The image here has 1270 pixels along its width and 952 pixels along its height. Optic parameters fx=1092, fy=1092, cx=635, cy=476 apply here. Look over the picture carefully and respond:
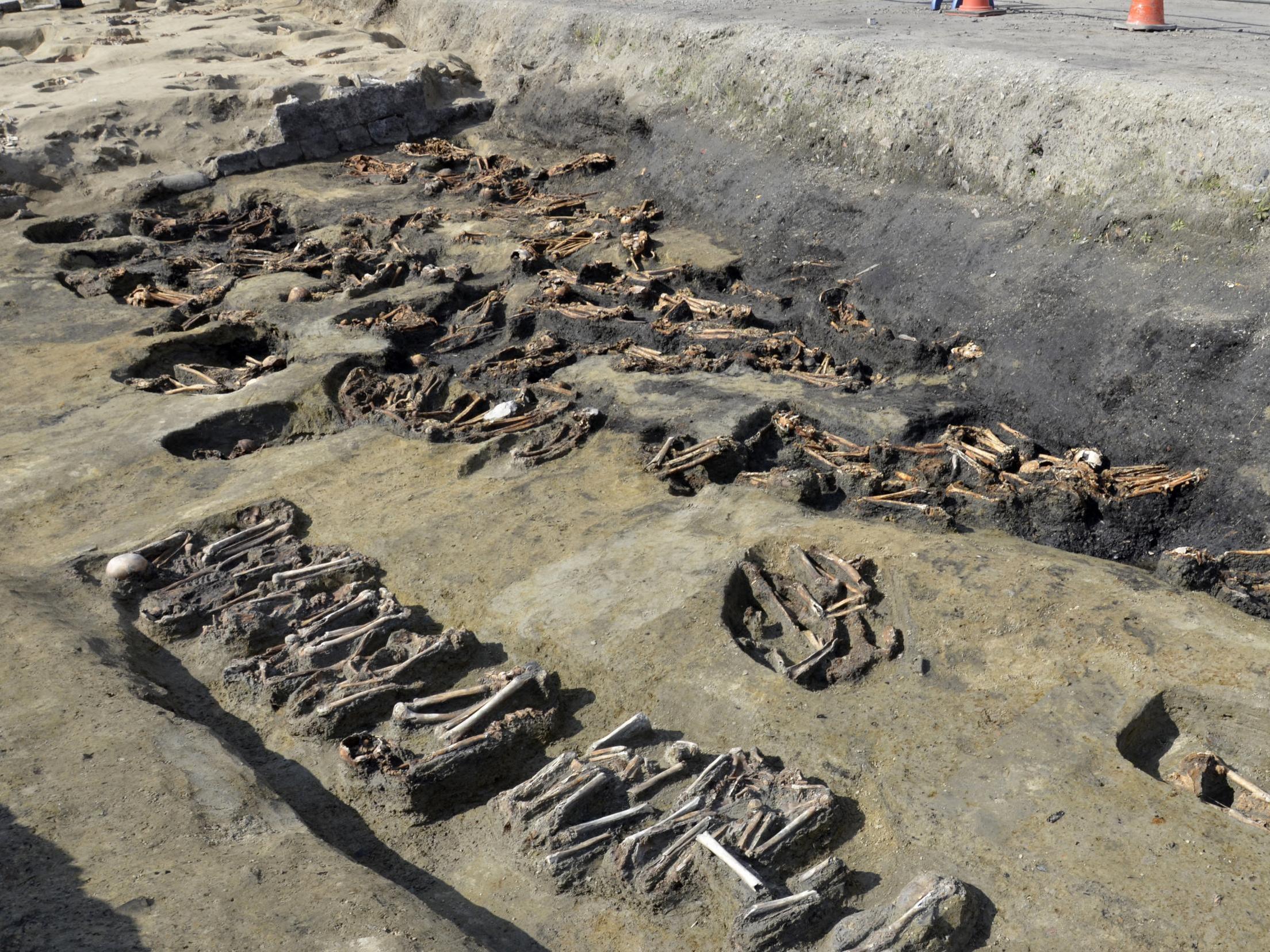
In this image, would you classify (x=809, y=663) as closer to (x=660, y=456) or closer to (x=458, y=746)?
(x=458, y=746)

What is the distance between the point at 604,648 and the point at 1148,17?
29.1ft

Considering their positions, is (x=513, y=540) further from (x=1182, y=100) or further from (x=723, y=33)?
(x=723, y=33)

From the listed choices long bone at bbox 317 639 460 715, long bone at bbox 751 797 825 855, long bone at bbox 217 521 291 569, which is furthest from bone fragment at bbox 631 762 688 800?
long bone at bbox 217 521 291 569

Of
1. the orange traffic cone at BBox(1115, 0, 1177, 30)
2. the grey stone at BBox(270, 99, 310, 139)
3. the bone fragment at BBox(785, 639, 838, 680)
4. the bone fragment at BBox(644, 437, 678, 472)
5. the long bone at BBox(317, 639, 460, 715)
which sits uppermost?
the orange traffic cone at BBox(1115, 0, 1177, 30)

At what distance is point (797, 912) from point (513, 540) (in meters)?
2.92

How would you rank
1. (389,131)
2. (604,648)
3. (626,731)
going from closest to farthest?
1. (626,731)
2. (604,648)
3. (389,131)

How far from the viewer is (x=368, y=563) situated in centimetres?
597

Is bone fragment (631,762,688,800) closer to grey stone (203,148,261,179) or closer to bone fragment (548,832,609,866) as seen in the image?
bone fragment (548,832,609,866)

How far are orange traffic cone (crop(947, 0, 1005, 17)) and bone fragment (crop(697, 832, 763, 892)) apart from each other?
10927mm

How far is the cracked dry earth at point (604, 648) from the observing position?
387 cm

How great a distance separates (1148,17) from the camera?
10367 mm

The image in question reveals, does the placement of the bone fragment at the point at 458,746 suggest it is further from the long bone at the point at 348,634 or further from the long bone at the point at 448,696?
the long bone at the point at 348,634

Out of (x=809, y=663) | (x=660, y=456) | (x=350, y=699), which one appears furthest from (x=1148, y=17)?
(x=350, y=699)

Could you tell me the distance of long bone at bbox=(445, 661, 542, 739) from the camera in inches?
187
